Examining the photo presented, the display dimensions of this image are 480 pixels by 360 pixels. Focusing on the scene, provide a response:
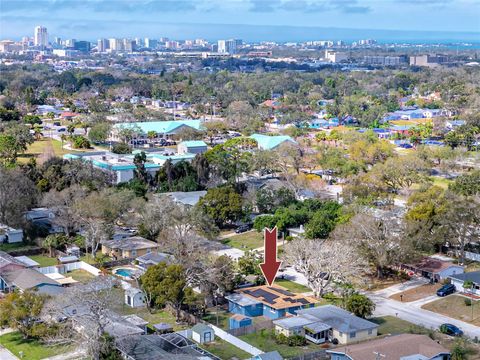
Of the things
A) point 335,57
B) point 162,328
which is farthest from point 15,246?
point 335,57

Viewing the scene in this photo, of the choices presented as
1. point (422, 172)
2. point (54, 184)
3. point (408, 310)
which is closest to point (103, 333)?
point (408, 310)

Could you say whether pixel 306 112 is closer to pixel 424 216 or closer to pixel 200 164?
pixel 200 164

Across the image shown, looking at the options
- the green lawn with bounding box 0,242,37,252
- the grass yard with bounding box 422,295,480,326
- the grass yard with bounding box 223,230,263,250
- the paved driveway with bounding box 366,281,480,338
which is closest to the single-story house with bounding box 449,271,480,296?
the grass yard with bounding box 422,295,480,326

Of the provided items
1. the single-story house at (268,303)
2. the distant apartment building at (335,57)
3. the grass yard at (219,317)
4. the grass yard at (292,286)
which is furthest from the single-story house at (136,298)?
the distant apartment building at (335,57)

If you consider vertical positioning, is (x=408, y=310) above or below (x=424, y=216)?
below

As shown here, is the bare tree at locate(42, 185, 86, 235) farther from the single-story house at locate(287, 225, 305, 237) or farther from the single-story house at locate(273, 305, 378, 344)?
the single-story house at locate(273, 305, 378, 344)
